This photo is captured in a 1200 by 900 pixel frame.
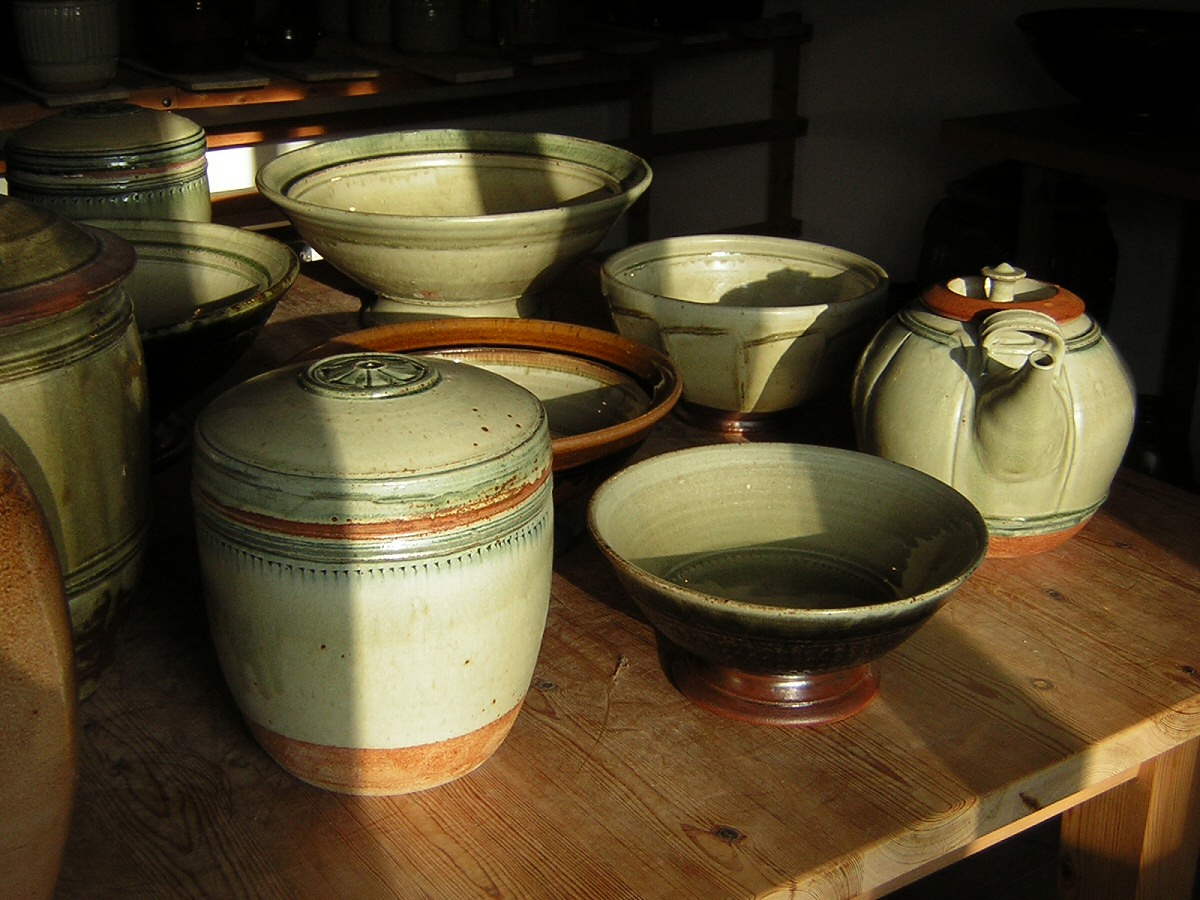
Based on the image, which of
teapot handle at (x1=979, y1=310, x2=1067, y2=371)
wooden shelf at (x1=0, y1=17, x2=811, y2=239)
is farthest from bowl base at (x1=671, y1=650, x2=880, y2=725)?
wooden shelf at (x1=0, y1=17, x2=811, y2=239)

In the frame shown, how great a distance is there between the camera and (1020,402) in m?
0.81

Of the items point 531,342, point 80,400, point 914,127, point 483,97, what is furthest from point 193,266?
point 914,127

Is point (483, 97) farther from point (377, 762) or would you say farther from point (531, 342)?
point (377, 762)

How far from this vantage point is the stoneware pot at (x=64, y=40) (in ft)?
7.36

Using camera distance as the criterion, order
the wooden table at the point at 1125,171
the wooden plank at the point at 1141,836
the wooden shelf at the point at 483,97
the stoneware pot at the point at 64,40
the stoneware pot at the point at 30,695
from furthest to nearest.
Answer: the wooden shelf at the point at 483,97 → the stoneware pot at the point at 64,40 → the wooden table at the point at 1125,171 → the wooden plank at the point at 1141,836 → the stoneware pot at the point at 30,695

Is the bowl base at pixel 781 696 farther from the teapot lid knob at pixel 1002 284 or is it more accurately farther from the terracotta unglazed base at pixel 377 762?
the teapot lid knob at pixel 1002 284

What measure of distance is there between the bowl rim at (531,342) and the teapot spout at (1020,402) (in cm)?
20

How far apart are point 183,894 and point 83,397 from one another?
0.80ft

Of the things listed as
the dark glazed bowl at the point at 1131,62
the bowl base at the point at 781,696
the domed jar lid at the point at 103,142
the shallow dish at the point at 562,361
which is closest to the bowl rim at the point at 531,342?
the shallow dish at the point at 562,361

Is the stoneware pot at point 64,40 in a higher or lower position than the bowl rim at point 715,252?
higher

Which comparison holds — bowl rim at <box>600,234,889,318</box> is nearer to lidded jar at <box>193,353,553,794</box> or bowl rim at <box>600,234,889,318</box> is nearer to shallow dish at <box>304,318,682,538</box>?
shallow dish at <box>304,318,682,538</box>

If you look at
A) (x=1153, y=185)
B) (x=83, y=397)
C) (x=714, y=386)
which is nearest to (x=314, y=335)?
(x=714, y=386)

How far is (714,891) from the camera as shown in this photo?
61 centimetres

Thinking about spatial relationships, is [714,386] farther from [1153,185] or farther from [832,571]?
[1153,185]
